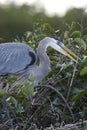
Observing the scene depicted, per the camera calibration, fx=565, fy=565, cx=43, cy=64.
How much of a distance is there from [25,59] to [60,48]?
1.51ft

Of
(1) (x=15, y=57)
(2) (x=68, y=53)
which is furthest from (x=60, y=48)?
(1) (x=15, y=57)

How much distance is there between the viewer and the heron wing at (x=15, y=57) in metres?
4.98

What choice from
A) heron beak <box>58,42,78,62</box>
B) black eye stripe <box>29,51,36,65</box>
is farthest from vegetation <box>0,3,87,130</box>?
black eye stripe <box>29,51,36,65</box>

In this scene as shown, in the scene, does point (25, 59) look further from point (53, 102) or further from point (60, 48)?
point (53, 102)

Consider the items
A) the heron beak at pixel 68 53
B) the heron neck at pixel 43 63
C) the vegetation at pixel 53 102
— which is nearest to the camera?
the vegetation at pixel 53 102

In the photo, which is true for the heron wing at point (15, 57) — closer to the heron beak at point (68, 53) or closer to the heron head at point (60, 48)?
the heron head at point (60, 48)

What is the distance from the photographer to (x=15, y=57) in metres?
5.19

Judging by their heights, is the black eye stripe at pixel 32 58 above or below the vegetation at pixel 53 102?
above

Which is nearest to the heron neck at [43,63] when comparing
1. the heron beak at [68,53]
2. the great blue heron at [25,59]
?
the great blue heron at [25,59]

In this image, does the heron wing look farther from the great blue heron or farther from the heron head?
the heron head

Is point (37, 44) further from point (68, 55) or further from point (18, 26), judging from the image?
point (18, 26)

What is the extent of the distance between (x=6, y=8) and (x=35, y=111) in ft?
52.8

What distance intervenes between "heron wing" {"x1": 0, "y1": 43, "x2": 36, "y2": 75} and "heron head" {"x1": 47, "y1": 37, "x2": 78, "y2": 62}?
19 centimetres

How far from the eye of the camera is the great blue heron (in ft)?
16.3
